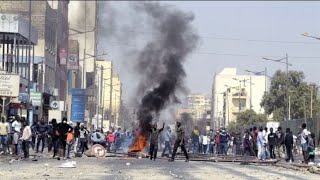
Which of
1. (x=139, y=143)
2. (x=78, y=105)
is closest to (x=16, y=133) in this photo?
(x=139, y=143)

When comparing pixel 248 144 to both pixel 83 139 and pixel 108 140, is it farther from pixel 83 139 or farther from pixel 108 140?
pixel 108 140

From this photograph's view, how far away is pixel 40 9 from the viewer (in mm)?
A: 78750

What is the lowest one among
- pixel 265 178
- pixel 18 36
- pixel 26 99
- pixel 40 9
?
pixel 265 178

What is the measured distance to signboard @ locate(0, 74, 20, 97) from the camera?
131ft

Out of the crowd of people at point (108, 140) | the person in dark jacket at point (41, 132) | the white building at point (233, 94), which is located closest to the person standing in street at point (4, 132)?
the crowd of people at point (108, 140)

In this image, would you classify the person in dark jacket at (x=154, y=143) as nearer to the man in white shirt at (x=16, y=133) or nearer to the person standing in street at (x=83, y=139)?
the man in white shirt at (x=16, y=133)

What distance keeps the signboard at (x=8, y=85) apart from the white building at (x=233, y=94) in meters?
88.9

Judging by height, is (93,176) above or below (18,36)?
below

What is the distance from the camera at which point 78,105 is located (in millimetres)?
69500

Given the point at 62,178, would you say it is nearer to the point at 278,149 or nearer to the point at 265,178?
the point at 265,178

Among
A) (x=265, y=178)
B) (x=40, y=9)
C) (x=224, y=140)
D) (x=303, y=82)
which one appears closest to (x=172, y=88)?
(x=224, y=140)

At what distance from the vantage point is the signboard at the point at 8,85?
3994 centimetres

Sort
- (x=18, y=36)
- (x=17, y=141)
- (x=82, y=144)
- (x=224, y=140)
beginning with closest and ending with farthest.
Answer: (x=17, y=141) → (x=82, y=144) → (x=224, y=140) → (x=18, y=36)

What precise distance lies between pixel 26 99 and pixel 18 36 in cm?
733
